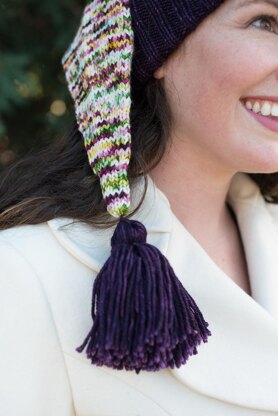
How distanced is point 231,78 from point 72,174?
1.63 ft

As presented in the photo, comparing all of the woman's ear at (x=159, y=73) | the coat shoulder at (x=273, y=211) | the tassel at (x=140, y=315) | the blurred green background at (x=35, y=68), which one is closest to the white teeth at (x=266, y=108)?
the woman's ear at (x=159, y=73)

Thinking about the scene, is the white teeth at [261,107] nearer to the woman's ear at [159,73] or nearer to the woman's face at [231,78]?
the woman's face at [231,78]

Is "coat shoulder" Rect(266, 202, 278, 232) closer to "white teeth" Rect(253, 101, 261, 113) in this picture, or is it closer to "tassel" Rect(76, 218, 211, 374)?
"white teeth" Rect(253, 101, 261, 113)

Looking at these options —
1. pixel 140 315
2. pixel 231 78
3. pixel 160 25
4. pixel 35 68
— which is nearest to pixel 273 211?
pixel 231 78

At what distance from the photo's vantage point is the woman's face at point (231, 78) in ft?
5.66

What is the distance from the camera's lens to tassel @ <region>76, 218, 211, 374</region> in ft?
4.99

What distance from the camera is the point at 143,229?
167 cm

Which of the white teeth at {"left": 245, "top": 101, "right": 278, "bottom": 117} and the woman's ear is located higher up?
the woman's ear

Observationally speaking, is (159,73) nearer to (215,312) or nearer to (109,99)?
(109,99)

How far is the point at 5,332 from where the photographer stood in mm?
1588

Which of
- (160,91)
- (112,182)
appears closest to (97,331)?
(112,182)

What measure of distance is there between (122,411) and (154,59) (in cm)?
89

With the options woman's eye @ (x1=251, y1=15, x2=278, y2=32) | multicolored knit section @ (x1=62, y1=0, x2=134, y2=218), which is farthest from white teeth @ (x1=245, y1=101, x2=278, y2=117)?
multicolored knit section @ (x1=62, y1=0, x2=134, y2=218)

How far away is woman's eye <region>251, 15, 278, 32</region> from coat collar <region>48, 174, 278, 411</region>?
493mm
